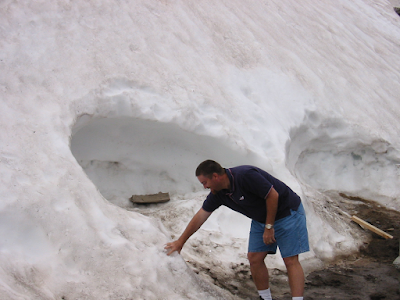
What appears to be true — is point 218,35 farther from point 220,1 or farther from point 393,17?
point 393,17

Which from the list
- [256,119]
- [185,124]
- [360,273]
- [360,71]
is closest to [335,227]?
[360,273]

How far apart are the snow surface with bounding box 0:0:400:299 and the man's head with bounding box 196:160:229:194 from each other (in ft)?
3.40

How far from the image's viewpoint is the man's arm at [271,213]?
377cm

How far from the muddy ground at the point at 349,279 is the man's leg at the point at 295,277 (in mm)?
800

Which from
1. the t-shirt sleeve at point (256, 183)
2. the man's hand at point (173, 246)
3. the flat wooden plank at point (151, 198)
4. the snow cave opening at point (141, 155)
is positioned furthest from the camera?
the flat wooden plank at point (151, 198)

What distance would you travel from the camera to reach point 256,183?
3762 mm

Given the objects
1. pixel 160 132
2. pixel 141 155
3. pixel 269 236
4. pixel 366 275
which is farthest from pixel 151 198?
pixel 366 275

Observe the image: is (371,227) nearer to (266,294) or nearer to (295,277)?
(266,294)

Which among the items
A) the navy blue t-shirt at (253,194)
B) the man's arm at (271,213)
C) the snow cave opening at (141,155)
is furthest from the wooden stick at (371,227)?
the man's arm at (271,213)

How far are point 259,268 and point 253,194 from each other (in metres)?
0.88

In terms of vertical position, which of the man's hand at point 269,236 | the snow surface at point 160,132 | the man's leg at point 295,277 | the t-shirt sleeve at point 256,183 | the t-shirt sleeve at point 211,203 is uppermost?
the t-shirt sleeve at point 256,183

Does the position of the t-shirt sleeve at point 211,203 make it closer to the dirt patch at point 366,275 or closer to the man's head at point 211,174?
the man's head at point 211,174

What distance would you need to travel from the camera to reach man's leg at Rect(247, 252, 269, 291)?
165 inches

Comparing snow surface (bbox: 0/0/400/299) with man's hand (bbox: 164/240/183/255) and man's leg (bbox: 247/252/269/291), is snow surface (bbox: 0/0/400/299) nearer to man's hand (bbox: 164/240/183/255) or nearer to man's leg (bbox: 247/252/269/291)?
man's hand (bbox: 164/240/183/255)
